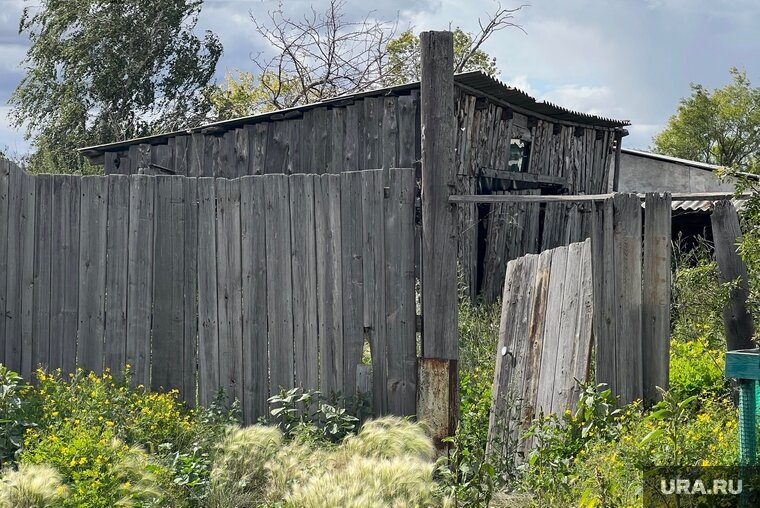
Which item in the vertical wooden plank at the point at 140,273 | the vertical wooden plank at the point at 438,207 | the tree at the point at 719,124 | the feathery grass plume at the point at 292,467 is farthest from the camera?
the tree at the point at 719,124

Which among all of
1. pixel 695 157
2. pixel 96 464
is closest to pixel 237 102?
pixel 695 157

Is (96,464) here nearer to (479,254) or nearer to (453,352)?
(453,352)

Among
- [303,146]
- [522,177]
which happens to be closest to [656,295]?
[303,146]

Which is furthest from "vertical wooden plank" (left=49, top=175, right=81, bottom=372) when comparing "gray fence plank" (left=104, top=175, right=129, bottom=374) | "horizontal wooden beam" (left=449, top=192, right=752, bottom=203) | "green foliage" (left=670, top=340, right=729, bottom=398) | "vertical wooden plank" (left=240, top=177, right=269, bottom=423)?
"green foliage" (left=670, top=340, right=729, bottom=398)

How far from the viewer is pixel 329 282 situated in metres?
7.17

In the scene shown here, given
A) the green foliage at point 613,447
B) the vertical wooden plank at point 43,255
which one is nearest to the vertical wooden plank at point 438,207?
the green foliage at point 613,447

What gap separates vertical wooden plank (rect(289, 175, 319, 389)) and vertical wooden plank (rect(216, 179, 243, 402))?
0.50 meters

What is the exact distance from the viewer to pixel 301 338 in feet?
23.9

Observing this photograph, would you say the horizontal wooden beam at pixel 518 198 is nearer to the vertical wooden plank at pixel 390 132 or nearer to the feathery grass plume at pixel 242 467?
the feathery grass plume at pixel 242 467

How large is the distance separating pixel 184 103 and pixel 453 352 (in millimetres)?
26146

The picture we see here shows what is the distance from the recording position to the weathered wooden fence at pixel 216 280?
23.1 ft

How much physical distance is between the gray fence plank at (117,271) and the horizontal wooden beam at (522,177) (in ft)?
23.2

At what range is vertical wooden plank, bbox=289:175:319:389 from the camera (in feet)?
23.7

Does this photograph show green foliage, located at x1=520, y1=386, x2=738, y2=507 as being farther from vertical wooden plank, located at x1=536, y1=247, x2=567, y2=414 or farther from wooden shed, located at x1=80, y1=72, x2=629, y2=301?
wooden shed, located at x1=80, y1=72, x2=629, y2=301
